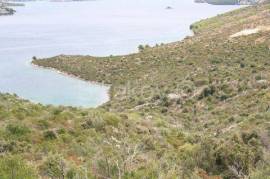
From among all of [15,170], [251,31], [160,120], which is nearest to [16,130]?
[15,170]

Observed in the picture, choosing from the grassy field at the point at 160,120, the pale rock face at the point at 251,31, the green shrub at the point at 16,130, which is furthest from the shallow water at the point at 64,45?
the green shrub at the point at 16,130

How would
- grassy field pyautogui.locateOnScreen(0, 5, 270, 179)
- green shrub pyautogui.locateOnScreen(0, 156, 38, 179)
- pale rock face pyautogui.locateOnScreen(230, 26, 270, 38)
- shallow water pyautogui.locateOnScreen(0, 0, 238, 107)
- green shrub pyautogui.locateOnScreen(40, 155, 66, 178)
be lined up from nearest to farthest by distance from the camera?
1. green shrub pyautogui.locateOnScreen(0, 156, 38, 179)
2. green shrub pyautogui.locateOnScreen(40, 155, 66, 178)
3. grassy field pyautogui.locateOnScreen(0, 5, 270, 179)
4. shallow water pyautogui.locateOnScreen(0, 0, 238, 107)
5. pale rock face pyautogui.locateOnScreen(230, 26, 270, 38)

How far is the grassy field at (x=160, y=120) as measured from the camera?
1322 centimetres

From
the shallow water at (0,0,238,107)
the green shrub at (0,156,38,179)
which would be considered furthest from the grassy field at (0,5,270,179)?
the shallow water at (0,0,238,107)

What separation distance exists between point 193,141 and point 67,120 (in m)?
5.98

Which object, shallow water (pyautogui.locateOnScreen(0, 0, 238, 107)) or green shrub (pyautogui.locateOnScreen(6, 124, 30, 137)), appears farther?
shallow water (pyautogui.locateOnScreen(0, 0, 238, 107))

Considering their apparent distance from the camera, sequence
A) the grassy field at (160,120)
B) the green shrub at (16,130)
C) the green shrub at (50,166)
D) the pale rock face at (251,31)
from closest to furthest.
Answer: the green shrub at (50,166) → the grassy field at (160,120) → the green shrub at (16,130) → the pale rock face at (251,31)

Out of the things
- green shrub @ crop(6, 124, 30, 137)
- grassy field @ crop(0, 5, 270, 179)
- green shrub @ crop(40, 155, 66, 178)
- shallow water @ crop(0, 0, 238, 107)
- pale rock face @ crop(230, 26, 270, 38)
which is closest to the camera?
green shrub @ crop(40, 155, 66, 178)

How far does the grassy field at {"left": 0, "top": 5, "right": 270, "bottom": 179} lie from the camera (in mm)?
13219

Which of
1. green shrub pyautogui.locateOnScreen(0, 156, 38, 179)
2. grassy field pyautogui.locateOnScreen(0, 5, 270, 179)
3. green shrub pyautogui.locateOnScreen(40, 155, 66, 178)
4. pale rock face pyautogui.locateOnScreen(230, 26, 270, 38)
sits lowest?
grassy field pyautogui.locateOnScreen(0, 5, 270, 179)

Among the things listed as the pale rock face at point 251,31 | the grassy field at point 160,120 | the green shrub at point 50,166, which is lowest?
the grassy field at point 160,120

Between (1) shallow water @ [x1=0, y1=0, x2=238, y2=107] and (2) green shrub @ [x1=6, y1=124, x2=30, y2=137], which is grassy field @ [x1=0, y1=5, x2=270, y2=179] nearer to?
(2) green shrub @ [x1=6, y1=124, x2=30, y2=137]

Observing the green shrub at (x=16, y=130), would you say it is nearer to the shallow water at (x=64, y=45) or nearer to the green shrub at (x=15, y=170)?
the green shrub at (x=15, y=170)

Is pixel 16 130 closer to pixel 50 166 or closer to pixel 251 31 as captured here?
pixel 50 166
